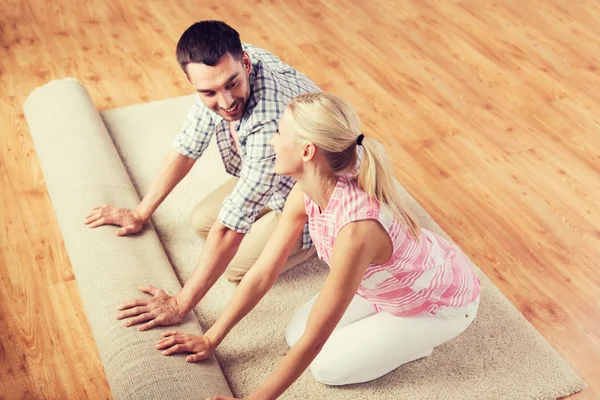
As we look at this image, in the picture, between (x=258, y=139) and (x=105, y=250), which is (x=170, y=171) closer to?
(x=105, y=250)

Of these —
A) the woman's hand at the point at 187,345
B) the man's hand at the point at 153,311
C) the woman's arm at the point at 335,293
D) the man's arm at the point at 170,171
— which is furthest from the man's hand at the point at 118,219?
the woman's arm at the point at 335,293

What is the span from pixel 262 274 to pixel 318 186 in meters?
0.30

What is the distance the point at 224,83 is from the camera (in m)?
1.88

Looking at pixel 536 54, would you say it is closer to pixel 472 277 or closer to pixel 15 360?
pixel 472 277

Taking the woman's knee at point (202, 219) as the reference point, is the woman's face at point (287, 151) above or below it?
above

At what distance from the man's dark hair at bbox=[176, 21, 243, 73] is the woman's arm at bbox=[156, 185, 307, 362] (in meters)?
0.40

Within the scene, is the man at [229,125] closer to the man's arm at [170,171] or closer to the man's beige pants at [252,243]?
the man's arm at [170,171]

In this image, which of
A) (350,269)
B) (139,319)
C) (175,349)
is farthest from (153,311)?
(350,269)

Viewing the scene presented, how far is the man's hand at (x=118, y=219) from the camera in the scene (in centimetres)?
225

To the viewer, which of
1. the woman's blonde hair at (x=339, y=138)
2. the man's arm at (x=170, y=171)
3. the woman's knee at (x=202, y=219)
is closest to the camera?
the woman's blonde hair at (x=339, y=138)

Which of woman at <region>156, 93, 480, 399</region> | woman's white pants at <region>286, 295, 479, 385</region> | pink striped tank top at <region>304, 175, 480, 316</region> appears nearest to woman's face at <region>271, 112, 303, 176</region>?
woman at <region>156, 93, 480, 399</region>

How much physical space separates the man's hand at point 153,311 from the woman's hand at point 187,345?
5 cm

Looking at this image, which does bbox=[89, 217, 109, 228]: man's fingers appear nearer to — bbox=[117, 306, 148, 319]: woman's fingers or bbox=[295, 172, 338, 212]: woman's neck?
bbox=[117, 306, 148, 319]: woman's fingers

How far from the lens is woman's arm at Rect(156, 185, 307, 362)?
183 centimetres
